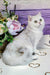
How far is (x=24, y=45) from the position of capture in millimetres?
1025

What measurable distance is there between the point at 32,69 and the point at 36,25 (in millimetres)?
356

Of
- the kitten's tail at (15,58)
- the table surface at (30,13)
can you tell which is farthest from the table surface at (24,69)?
the table surface at (30,13)

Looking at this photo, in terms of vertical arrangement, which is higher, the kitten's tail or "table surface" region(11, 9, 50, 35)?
"table surface" region(11, 9, 50, 35)

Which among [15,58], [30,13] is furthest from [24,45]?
[30,13]

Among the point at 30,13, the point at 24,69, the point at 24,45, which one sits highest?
the point at 30,13

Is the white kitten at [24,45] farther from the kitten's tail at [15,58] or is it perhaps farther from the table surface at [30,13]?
the table surface at [30,13]

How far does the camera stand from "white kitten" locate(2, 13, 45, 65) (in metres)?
0.99

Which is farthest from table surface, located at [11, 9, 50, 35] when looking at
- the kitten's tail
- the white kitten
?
the kitten's tail

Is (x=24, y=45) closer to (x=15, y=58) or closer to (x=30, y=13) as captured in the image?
(x=15, y=58)

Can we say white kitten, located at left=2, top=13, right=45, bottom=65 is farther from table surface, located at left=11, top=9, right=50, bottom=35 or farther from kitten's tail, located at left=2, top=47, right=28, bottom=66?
table surface, located at left=11, top=9, right=50, bottom=35

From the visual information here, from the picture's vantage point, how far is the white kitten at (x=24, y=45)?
99 cm

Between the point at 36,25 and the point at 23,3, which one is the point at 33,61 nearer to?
the point at 36,25

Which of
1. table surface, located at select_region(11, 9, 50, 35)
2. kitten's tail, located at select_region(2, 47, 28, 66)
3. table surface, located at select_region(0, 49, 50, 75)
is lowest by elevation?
table surface, located at select_region(0, 49, 50, 75)

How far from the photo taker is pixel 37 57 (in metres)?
1.11
